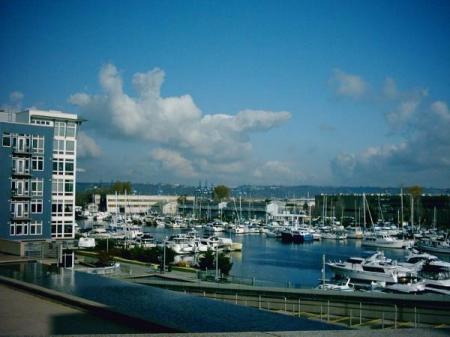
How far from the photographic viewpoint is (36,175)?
25.8 meters

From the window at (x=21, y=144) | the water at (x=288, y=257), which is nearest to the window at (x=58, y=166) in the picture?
the window at (x=21, y=144)

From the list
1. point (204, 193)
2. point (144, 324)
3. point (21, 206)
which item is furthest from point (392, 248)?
point (204, 193)

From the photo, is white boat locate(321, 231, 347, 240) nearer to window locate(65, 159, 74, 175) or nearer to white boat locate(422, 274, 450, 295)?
white boat locate(422, 274, 450, 295)

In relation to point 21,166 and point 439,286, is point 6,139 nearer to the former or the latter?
point 21,166

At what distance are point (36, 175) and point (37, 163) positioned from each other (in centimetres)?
61

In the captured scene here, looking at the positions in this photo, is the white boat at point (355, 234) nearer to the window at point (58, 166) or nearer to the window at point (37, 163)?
the window at point (58, 166)

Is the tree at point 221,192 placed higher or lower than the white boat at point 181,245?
higher

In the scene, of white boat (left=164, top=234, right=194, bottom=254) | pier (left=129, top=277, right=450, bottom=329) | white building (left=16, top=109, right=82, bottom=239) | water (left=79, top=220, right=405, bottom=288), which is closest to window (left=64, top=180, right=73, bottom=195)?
white building (left=16, top=109, right=82, bottom=239)

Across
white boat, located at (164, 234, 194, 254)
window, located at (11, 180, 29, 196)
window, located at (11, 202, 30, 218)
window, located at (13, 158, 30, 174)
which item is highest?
window, located at (13, 158, 30, 174)

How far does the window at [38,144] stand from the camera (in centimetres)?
2556

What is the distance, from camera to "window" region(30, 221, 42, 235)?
25.8 meters

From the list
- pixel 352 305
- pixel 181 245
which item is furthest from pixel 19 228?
pixel 181 245

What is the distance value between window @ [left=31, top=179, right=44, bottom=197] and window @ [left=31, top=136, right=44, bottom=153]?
4.94ft

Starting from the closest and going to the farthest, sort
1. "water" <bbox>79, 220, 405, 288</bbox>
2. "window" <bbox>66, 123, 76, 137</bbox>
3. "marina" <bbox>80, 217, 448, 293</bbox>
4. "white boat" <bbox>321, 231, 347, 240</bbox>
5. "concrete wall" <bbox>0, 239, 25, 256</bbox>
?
"concrete wall" <bbox>0, 239, 25, 256</bbox> < "window" <bbox>66, 123, 76, 137</bbox> < "marina" <bbox>80, 217, 448, 293</bbox> < "water" <bbox>79, 220, 405, 288</bbox> < "white boat" <bbox>321, 231, 347, 240</bbox>
